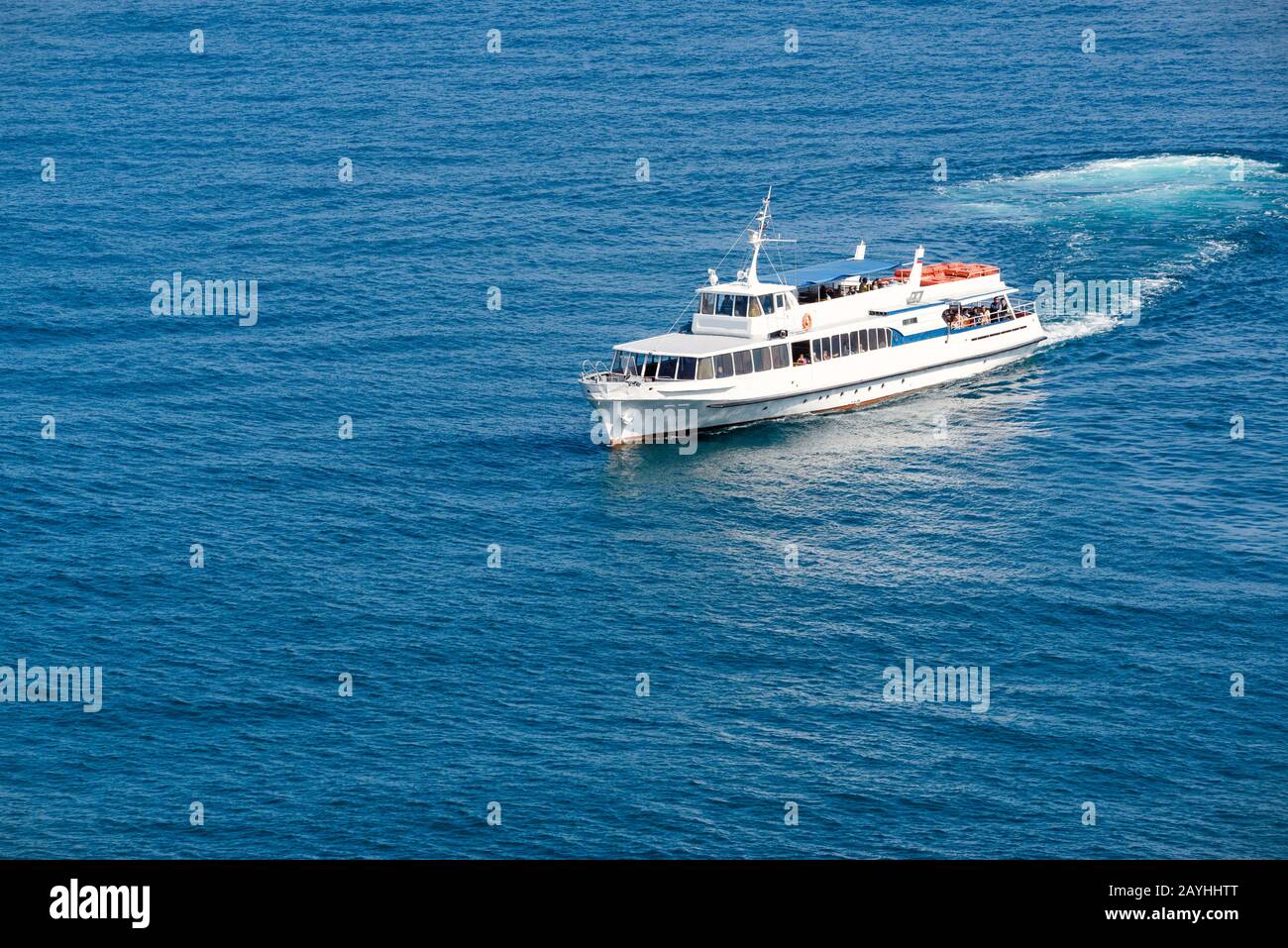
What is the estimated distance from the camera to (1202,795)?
3282 inches

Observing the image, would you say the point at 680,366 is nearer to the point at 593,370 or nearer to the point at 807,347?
the point at 593,370

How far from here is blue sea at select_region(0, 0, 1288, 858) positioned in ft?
278

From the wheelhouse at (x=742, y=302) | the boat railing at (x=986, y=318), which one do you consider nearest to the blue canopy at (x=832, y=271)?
the wheelhouse at (x=742, y=302)

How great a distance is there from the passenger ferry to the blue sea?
2269mm

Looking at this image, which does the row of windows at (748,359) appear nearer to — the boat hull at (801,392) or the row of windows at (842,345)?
the row of windows at (842,345)

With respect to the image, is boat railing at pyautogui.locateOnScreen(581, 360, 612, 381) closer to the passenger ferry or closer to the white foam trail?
the passenger ferry

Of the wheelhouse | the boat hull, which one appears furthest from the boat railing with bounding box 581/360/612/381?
the wheelhouse

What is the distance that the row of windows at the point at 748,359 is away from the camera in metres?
130

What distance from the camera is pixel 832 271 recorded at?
14238 cm

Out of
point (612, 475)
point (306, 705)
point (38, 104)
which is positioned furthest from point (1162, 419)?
point (38, 104)

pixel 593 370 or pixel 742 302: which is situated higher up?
pixel 742 302

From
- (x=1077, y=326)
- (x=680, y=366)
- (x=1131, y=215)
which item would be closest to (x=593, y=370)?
(x=680, y=366)

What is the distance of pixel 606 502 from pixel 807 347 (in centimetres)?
2547
